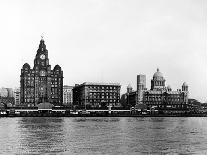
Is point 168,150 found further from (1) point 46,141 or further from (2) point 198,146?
(1) point 46,141

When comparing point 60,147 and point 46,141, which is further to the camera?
point 46,141

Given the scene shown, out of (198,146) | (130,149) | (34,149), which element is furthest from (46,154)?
(198,146)

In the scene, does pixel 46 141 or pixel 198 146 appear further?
pixel 46 141

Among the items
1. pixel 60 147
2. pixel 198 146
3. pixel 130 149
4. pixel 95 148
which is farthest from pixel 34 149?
pixel 198 146

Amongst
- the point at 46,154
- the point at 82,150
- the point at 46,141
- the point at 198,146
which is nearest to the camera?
the point at 46,154

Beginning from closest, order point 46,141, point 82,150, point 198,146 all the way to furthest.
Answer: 1. point 82,150
2. point 198,146
3. point 46,141

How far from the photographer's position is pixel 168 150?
61219 mm

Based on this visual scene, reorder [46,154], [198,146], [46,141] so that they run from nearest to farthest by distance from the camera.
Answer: [46,154] → [198,146] → [46,141]

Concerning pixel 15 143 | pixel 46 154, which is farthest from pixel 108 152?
pixel 15 143

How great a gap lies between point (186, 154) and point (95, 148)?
42.3 feet

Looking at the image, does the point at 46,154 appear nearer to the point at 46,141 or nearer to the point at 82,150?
the point at 82,150

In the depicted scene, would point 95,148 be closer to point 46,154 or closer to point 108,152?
point 108,152

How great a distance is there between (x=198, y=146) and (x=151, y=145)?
6882mm

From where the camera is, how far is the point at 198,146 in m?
66.4
